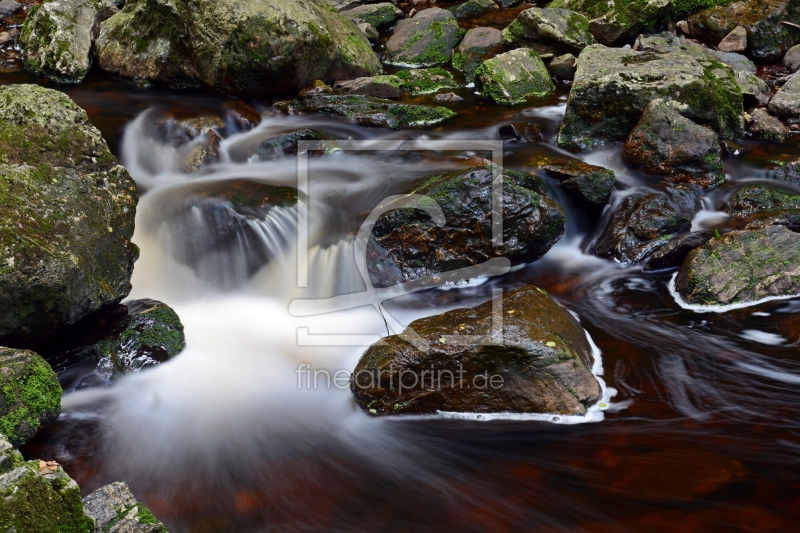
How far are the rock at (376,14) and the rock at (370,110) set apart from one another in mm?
4689

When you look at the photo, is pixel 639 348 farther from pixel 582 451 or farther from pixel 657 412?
pixel 582 451

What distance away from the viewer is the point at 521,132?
8898mm

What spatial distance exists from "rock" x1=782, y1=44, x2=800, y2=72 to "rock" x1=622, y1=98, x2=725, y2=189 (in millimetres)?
4511

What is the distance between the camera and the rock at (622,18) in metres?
11.3

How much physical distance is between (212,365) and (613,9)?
9643mm

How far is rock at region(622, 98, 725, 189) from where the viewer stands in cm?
767

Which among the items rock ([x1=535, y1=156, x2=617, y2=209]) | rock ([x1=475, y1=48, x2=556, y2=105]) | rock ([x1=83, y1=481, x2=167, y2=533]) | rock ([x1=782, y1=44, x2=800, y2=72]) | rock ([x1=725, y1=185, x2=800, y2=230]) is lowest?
rock ([x1=83, y1=481, x2=167, y2=533])

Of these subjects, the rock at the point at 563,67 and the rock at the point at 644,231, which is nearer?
the rock at the point at 644,231

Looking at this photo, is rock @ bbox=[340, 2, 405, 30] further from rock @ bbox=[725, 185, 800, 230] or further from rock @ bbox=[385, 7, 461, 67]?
rock @ bbox=[725, 185, 800, 230]

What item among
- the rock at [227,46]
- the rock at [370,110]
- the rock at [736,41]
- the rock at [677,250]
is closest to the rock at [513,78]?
the rock at [370,110]

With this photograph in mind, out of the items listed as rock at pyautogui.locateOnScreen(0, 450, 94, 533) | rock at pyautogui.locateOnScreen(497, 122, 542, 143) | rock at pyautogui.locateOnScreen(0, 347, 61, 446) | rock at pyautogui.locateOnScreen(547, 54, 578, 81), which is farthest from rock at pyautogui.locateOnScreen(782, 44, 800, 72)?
rock at pyautogui.locateOnScreen(0, 450, 94, 533)

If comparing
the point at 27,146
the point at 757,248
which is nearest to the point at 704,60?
the point at 757,248

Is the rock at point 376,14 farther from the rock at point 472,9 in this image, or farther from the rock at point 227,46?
the rock at point 227,46

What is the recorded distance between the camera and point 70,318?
473cm
